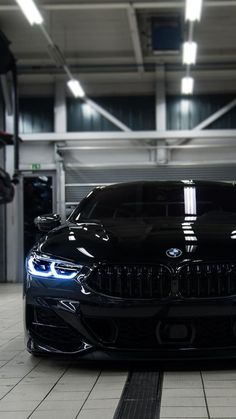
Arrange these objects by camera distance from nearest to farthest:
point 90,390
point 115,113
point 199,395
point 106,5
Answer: point 199,395 → point 90,390 → point 106,5 → point 115,113

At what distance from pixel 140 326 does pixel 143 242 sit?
589 millimetres

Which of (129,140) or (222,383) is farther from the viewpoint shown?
(129,140)

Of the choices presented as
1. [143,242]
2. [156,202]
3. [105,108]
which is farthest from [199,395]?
[105,108]

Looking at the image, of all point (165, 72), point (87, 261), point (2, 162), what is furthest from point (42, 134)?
point (87, 261)

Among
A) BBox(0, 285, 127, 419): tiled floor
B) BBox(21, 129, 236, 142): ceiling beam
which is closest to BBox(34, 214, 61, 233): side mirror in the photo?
BBox(0, 285, 127, 419): tiled floor

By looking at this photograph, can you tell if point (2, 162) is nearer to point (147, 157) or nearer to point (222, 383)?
point (147, 157)

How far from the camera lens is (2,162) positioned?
45.8 ft

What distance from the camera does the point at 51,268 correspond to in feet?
13.7

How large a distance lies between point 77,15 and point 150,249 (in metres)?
7.58

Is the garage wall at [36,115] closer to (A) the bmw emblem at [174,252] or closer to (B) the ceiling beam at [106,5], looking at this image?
(B) the ceiling beam at [106,5]

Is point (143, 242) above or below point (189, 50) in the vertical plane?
below

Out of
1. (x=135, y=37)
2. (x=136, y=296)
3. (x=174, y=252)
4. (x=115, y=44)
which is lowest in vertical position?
(x=136, y=296)

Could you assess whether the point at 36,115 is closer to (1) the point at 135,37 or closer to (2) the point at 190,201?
(1) the point at 135,37

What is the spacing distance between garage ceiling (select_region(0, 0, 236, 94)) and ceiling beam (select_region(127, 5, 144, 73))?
0.02m
